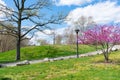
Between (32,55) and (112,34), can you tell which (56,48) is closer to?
(32,55)

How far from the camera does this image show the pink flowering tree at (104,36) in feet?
58.4

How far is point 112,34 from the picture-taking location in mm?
18031

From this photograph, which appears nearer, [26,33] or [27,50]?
[26,33]

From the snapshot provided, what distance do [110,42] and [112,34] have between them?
52 centimetres

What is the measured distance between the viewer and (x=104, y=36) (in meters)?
17.7

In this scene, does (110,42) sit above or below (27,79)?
above

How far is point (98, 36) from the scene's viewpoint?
17938mm

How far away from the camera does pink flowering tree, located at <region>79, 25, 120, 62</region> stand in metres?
17.8

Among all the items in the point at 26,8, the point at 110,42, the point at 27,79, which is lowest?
the point at 27,79

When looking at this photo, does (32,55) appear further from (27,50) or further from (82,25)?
(82,25)

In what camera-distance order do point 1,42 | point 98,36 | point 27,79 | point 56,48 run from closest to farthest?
point 27,79 → point 98,36 → point 56,48 → point 1,42

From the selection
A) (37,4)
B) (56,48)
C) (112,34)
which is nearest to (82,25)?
(56,48)

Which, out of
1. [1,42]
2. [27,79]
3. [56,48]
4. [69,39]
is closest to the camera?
[27,79]

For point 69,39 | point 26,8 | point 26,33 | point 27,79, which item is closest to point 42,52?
point 26,33
